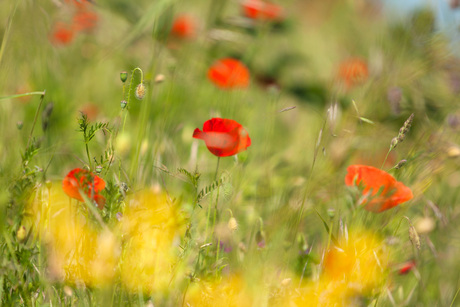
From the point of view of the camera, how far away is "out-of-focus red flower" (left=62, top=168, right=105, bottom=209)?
0.84 metres

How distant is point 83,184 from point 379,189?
0.48 meters

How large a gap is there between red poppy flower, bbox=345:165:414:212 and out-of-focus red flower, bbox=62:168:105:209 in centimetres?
42

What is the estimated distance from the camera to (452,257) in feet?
4.50

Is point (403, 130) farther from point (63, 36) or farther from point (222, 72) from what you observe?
point (63, 36)

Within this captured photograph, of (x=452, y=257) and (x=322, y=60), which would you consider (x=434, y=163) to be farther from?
(x=322, y=60)

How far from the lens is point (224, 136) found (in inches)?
36.1

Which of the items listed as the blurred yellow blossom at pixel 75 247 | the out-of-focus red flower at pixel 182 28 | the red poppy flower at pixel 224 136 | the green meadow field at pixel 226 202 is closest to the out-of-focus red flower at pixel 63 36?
the out-of-focus red flower at pixel 182 28

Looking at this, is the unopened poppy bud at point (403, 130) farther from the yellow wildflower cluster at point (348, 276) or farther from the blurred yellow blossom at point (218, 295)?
the blurred yellow blossom at point (218, 295)

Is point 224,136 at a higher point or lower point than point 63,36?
higher

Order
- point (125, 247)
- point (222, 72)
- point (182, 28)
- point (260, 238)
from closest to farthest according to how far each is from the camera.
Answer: point (125, 247), point (260, 238), point (222, 72), point (182, 28)

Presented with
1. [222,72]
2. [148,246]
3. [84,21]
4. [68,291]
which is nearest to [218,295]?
[148,246]

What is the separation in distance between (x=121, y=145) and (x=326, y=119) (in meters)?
0.38

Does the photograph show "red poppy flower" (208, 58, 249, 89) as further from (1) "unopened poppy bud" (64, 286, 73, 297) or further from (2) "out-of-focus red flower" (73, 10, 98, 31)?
(1) "unopened poppy bud" (64, 286, 73, 297)

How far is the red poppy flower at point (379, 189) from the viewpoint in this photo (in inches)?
35.0
